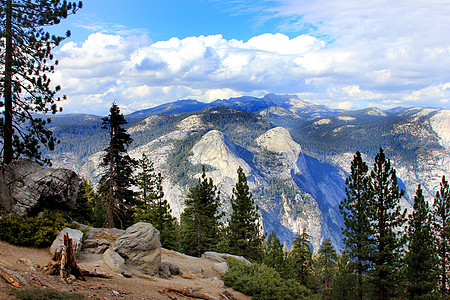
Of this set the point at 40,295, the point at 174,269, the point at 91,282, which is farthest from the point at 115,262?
the point at 40,295

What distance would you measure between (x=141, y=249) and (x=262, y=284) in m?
7.75

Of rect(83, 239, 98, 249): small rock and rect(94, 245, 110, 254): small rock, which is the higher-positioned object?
rect(83, 239, 98, 249): small rock

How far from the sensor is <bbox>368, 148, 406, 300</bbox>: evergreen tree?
80.9 feet

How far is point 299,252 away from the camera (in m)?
45.3

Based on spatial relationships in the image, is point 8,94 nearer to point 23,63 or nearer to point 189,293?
point 23,63

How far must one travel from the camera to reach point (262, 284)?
56.7 feet

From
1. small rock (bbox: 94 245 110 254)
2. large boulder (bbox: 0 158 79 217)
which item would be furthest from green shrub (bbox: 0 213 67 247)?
small rock (bbox: 94 245 110 254)

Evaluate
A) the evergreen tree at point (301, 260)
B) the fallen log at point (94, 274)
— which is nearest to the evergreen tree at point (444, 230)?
the evergreen tree at point (301, 260)

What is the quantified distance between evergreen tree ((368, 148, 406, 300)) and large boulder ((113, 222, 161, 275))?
19.7 metres

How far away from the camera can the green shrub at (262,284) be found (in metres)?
16.7

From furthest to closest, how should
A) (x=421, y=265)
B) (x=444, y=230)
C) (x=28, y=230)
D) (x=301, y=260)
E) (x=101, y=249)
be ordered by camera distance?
(x=301, y=260) → (x=444, y=230) → (x=421, y=265) → (x=101, y=249) → (x=28, y=230)

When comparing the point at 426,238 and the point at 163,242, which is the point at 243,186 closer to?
the point at 163,242

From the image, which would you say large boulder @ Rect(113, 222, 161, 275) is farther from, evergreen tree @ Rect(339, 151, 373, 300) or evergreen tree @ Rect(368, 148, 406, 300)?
evergreen tree @ Rect(368, 148, 406, 300)

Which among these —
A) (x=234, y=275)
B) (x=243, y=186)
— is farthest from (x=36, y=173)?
(x=243, y=186)
